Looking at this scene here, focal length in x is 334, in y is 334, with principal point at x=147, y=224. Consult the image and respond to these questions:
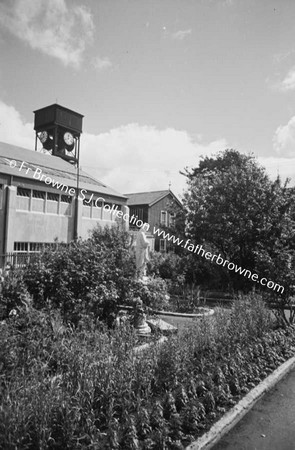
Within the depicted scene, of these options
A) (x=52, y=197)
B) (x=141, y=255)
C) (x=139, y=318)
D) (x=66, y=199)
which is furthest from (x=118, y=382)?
(x=66, y=199)

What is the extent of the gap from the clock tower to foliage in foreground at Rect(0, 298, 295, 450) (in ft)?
127

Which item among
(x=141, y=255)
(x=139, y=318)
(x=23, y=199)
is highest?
(x=23, y=199)

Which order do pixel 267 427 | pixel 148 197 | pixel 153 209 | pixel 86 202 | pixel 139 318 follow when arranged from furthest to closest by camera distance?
pixel 148 197 → pixel 153 209 → pixel 86 202 → pixel 139 318 → pixel 267 427

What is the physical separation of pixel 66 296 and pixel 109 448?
524 centimetres

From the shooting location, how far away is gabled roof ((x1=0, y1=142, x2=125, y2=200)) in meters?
26.6

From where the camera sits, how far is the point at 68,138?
4388 cm

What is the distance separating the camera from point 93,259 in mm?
9195

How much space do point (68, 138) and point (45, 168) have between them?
14068mm

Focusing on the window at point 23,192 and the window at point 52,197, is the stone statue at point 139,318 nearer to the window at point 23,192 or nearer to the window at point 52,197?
the window at point 23,192

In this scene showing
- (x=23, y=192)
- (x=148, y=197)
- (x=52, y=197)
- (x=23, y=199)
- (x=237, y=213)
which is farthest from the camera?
(x=148, y=197)

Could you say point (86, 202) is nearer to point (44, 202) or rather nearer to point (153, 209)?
point (44, 202)

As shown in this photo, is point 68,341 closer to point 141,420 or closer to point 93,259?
point 141,420

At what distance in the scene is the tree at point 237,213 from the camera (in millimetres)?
18391

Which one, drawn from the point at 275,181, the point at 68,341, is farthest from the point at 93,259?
the point at 275,181
